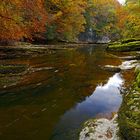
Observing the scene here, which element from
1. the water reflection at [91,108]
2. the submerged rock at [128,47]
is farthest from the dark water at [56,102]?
the submerged rock at [128,47]

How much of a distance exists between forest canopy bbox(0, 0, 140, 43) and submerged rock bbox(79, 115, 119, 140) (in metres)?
11.8

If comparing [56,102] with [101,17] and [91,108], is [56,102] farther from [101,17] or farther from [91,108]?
[101,17]

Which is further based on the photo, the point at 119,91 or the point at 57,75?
the point at 57,75

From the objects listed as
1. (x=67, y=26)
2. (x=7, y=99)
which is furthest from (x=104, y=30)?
(x=7, y=99)

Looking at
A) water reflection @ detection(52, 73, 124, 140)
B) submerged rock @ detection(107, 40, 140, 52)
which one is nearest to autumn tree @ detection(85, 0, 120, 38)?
submerged rock @ detection(107, 40, 140, 52)

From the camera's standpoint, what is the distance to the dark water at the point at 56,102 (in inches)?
336

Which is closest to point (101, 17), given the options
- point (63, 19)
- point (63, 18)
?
point (63, 18)

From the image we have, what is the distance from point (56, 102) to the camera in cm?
1133

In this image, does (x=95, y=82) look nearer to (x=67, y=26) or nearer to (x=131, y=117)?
(x=131, y=117)

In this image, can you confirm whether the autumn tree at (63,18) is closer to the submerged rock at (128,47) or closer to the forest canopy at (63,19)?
the forest canopy at (63,19)

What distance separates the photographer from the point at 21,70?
1742 cm

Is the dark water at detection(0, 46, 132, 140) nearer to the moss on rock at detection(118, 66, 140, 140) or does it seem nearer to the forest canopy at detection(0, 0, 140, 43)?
the moss on rock at detection(118, 66, 140, 140)

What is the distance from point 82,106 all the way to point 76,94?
1.60 meters

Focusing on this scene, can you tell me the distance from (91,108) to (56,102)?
4.39ft
